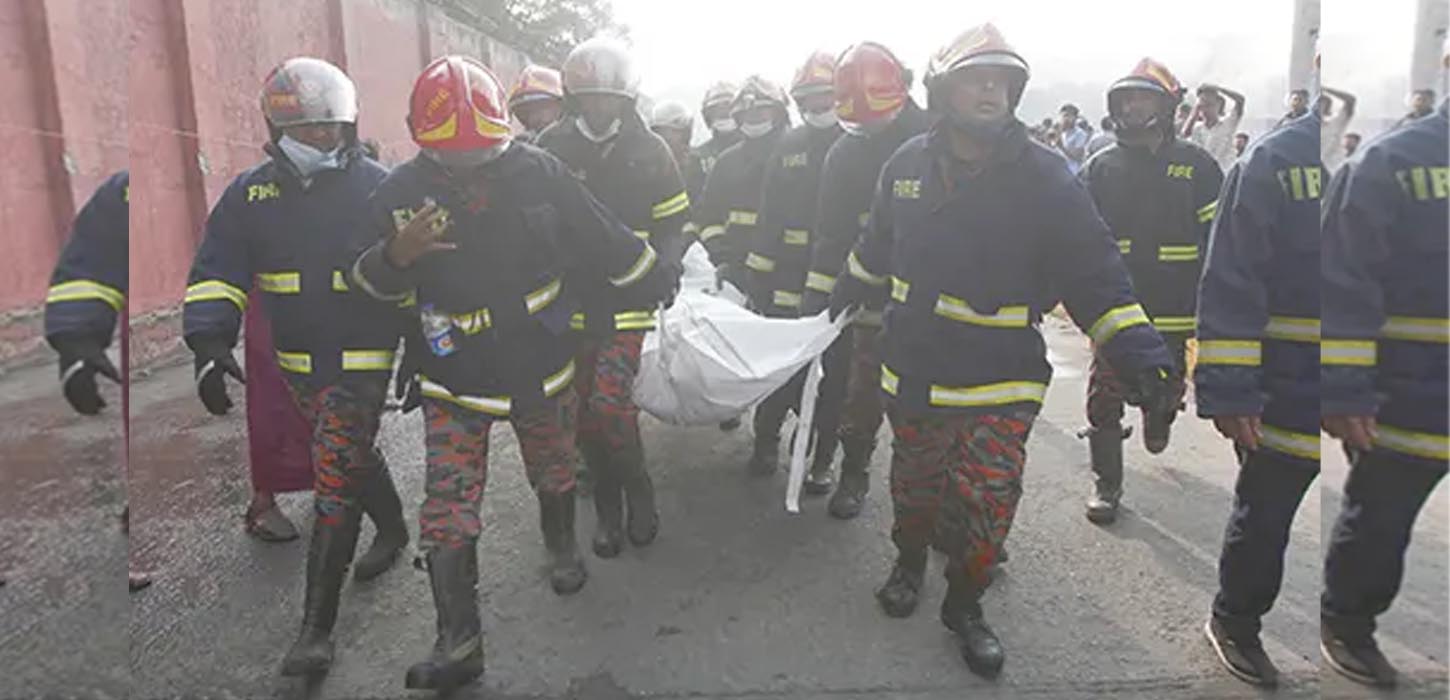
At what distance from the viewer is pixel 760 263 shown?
4324mm

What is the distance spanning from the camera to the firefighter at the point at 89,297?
4.65ft

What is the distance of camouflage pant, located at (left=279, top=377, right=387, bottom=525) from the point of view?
266 centimetres

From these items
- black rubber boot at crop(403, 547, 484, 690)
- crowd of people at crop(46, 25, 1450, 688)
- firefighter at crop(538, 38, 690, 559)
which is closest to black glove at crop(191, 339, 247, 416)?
crowd of people at crop(46, 25, 1450, 688)

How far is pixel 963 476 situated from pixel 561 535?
1.28 meters

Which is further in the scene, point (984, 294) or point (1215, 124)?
point (1215, 124)

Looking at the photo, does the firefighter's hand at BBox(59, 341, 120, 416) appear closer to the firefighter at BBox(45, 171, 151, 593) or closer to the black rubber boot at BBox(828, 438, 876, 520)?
the firefighter at BBox(45, 171, 151, 593)

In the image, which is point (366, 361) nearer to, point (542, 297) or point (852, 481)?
point (542, 297)

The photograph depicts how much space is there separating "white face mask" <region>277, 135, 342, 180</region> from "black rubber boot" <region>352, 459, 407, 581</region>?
985mm

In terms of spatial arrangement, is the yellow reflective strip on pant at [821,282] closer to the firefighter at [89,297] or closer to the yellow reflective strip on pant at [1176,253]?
the yellow reflective strip on pant at [1176,253]

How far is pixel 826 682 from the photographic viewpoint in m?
2.54

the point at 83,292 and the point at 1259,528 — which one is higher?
the point at 83,292

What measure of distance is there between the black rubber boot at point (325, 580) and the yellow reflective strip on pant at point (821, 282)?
178cm

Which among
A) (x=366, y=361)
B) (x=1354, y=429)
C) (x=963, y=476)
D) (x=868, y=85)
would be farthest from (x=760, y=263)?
A: (x=1354, y=429)

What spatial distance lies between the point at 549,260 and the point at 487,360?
32 cm
